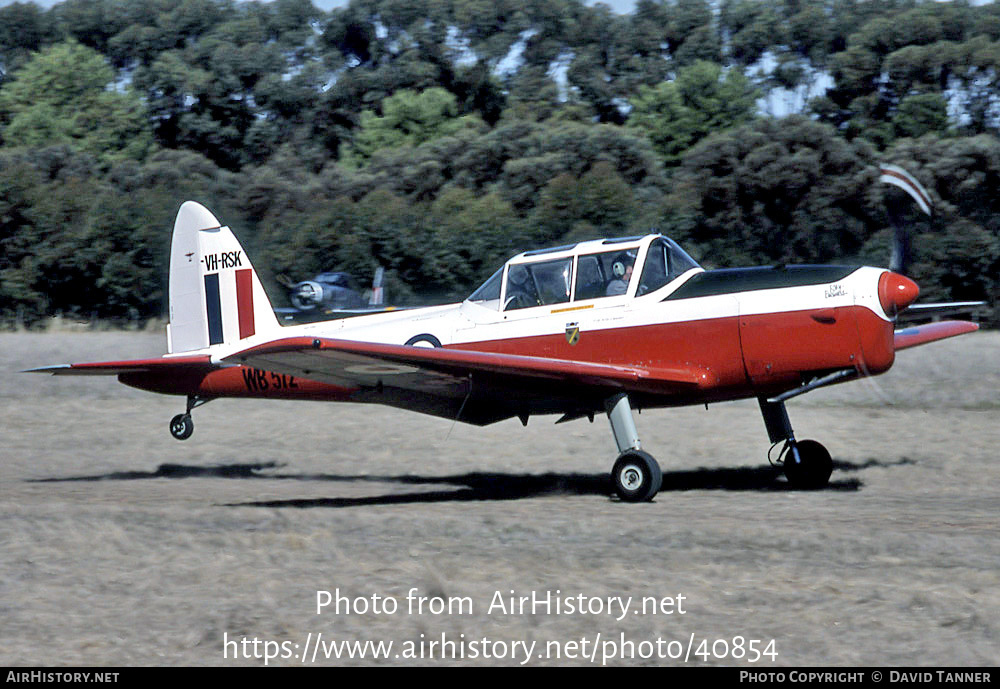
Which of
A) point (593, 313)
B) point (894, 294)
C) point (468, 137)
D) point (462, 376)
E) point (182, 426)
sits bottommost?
point (182, 426)

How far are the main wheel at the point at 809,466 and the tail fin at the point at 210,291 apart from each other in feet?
18.3

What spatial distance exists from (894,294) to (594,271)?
251 centimetres

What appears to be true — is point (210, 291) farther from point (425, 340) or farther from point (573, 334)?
point (573, 334)

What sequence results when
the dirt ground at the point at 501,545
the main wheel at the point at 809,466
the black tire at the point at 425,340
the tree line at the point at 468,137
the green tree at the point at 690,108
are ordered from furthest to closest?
the green tree at the point at 690,108 < the tree line at the point at 468,137 < the black tire at the point at 425,340 < the main wheel at the point at 809,466 < the dirt ground at the point at 501,545

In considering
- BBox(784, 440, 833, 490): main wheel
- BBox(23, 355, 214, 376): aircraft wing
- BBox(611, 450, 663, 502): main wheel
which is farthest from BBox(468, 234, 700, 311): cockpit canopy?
BBox(23, 355, 214, 376): aircraft wing

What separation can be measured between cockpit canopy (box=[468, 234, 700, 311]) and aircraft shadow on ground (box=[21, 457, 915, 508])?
1.79 metres

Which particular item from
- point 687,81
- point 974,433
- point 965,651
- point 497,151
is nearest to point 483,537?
point 965,651

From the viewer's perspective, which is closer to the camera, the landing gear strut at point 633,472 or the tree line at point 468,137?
→ the landing gear strut at point 633,472

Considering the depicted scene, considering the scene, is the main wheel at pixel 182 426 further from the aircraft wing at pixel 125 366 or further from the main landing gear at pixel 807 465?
the main landing gear at pixel 807 465

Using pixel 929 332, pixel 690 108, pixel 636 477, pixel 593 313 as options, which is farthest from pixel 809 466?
pixel 690 108

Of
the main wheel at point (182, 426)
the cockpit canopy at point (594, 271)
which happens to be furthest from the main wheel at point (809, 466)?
the main wheel at point (182, 426)

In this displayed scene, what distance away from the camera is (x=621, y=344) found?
9648mm

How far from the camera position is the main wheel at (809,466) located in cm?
998

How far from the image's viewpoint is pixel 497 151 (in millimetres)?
45656
